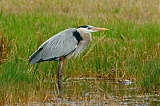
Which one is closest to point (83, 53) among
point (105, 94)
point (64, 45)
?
point (64, 45)

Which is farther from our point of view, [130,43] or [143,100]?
[130,43]

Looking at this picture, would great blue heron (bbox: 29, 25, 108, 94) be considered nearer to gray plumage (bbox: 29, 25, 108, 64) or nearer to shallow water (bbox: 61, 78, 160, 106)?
gray plumage (bbox: 29, 25, 108, 64)

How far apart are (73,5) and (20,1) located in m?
1.33

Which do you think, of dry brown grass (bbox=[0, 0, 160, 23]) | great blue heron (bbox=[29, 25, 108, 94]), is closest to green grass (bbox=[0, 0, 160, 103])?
dry brown grass (bbox=[0, 0, 160, 23])

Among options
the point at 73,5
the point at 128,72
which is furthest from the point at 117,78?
the point at 73,5

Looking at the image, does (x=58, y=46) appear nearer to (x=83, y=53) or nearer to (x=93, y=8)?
(x=83, y=53)

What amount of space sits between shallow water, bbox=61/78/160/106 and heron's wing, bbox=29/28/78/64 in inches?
17.2

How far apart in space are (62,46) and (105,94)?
158 centimetres

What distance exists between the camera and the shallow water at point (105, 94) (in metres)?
7.05

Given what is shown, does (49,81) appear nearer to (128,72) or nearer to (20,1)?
(128,72)

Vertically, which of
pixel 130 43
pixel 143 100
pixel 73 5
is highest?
pixel 73 5

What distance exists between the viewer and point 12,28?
11.1m

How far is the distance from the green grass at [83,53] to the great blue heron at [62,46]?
154mm

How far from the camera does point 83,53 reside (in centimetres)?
976
